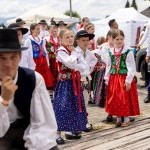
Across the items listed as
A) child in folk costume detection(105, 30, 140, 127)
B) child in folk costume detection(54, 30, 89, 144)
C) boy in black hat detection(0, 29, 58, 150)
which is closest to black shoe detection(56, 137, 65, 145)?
child in folk costume detection(54, 30, 89, 144)

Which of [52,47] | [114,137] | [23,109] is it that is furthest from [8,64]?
[52,47]

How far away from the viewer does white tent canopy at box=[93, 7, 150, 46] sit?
17797 mm

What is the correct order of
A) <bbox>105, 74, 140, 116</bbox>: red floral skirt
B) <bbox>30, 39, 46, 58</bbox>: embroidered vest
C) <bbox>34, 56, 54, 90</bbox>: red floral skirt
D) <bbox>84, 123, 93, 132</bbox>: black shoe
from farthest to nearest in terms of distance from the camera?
<bbox>34, 56, 54, 90</bbox>: red floral skirt
<bbox>30, 39, 46, 58</bbox>: embroidered vest
<bbox>105, 74, 140, 116</bbox>: red floral skirt
<bbox>84, 123, 93, 132</bbox>: black shoe

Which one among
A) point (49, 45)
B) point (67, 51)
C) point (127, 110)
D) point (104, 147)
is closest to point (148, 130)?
point (127, 110)

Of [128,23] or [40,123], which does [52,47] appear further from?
[128,23]

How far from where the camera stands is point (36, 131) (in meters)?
2.18

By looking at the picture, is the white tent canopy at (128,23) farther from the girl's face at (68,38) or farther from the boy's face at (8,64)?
the boy's face at (8,64)

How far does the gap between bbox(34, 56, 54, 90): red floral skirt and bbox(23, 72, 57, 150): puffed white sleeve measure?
5.17 meters

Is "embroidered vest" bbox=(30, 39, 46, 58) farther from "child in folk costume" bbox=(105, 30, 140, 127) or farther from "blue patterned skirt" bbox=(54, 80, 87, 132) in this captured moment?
"blue patterned skirt" bbox=(54, 80, 87, 132)

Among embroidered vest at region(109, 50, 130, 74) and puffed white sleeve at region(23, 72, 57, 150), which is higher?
puffed white sleeve at region(23, 72, 57, 150)

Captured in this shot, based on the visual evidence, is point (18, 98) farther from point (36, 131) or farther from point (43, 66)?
point (43, 66)

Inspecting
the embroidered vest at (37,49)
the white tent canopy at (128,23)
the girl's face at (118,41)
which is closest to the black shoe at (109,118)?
the girl's face at (118,41)

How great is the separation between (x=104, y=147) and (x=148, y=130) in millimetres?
927

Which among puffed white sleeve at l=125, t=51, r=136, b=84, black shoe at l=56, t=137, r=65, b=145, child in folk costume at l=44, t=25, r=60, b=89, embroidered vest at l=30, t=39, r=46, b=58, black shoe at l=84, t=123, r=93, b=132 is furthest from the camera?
child in folk costume at l=44, t=25, r=60, b=89
